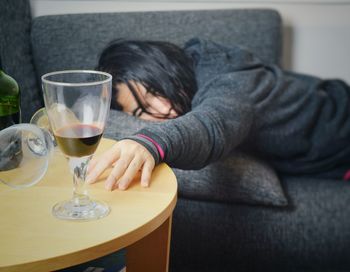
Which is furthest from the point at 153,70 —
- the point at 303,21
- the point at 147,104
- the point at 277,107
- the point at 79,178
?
the point at 303,21

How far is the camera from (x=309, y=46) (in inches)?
72.8

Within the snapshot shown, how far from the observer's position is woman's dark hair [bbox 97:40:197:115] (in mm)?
1254

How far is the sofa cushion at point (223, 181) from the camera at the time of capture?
1.19 meters

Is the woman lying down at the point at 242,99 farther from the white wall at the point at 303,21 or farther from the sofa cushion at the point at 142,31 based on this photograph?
the white wall at the point at 303,21

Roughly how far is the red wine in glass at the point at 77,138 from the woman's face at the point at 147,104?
1.93 ft

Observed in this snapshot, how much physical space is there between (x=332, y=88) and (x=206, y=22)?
0.45 meters

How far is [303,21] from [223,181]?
88cm

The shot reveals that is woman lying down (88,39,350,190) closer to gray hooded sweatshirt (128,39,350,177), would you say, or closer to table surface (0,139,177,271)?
gray hooded sweatshirt (128,39,350,177)

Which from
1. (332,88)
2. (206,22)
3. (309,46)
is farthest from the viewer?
(309,46)

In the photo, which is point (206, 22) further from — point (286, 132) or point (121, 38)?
point (286, 132)

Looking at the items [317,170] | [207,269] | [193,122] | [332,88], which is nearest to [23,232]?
[193,122]

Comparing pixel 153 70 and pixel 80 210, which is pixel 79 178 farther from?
pixel 153 70

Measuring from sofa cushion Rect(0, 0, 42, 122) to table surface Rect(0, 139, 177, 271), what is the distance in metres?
0.82

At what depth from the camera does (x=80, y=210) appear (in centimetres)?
67
